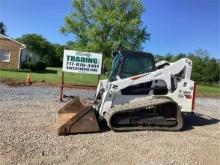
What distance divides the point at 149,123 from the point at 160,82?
1.33 metres

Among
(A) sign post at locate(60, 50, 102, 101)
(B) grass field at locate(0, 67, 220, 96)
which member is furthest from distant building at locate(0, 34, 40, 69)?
(A) sign post at locate(60, 50, 102, 101)

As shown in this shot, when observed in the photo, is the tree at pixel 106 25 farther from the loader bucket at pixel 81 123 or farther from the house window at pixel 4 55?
the loader bucket at pixel 81 123

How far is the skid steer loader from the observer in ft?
29.6

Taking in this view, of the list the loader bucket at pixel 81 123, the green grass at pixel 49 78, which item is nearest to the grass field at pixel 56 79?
the green grass at pixel 49 78

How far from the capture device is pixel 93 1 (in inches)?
1672

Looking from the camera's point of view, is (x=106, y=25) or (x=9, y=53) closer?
(x=106, y=25)

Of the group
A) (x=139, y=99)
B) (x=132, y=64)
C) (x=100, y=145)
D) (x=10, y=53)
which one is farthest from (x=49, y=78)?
(x=100, y=145)

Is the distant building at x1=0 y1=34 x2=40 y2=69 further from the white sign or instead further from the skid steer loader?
the skid steer loader

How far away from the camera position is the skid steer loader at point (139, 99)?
29.6 ft

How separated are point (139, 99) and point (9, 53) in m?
35.5

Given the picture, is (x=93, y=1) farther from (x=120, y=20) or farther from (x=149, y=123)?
(x=149, y=123)

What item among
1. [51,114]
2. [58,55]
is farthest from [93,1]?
[51,114]

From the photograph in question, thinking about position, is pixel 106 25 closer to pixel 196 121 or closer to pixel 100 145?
pixel 196 121

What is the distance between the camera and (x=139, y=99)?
9.75 meters
